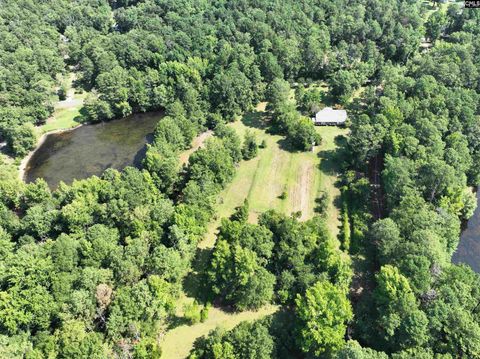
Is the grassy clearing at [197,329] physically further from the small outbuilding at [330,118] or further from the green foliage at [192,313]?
the small outbuilding at [330,118]

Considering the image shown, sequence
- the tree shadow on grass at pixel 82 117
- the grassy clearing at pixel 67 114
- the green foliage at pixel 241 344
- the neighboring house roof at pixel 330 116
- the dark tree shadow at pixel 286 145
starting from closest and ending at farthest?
the green foliage at pixel 241 344
the dark tree shadow at pixel 286 145
the neighboring house roof at pixel 330 116
the grassy clearing at pixel 67 114
the tree shadow on grass at pixel 82 117

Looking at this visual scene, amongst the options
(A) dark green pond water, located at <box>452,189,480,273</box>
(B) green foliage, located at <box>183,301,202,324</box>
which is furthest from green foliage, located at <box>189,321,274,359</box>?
(A) dark green pond water, located at <box>452,189,480,273</box>

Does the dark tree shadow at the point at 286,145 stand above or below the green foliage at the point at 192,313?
above

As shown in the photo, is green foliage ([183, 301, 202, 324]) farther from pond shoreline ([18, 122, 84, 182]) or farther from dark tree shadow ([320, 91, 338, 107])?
dark tree shadow ([320, 91, 338, 107])

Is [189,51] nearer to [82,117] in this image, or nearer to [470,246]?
[82,117]

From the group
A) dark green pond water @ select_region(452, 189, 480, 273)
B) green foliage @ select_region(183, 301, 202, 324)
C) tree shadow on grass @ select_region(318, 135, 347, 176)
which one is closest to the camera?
green foliage @ select_region(183, 301, 202, 324)

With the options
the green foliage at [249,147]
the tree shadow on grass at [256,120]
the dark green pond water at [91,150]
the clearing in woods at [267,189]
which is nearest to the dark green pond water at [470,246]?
the clearing in woods at [267,189]
